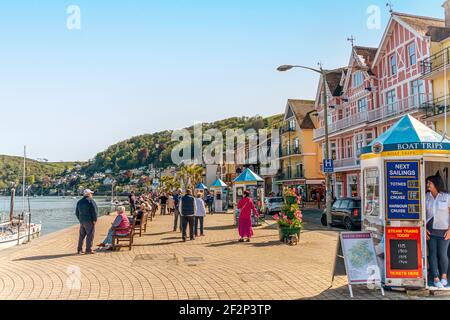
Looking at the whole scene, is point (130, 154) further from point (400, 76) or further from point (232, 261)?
point (232, 261)

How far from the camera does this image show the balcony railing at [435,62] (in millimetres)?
26916

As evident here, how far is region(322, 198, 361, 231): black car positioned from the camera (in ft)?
62.0

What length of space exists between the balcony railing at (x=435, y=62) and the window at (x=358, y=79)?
8.67 m

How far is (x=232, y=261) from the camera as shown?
10.2 meters

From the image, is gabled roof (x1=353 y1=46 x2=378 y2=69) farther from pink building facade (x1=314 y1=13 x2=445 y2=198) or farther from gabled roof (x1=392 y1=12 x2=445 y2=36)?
gabled roof (x1=392 y1=12 x2=445 y2=36)

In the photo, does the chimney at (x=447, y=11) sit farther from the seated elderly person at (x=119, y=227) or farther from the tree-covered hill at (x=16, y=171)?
the tree-covered hill at (x=16, y=171)

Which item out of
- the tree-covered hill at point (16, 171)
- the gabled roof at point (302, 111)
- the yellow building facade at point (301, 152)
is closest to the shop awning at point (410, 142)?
the yellow building facade at point (301, 152)

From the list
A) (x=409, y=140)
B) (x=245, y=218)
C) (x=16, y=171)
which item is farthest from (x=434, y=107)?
(x=16, y=171)

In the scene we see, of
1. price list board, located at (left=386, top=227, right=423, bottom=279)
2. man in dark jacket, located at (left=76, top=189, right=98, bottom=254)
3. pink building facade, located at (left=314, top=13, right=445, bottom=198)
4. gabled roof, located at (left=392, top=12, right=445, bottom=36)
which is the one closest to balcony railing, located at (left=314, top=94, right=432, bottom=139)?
pink building facade, located at (left=314, top=13, right=445, bottom=198)

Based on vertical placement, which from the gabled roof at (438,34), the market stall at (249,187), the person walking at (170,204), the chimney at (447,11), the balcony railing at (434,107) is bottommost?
the person walking at (170,204)

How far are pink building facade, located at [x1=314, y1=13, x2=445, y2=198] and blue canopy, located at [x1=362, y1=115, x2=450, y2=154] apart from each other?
908 inches

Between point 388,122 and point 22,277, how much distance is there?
30.5 meters

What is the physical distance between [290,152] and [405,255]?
4757 centimetres
